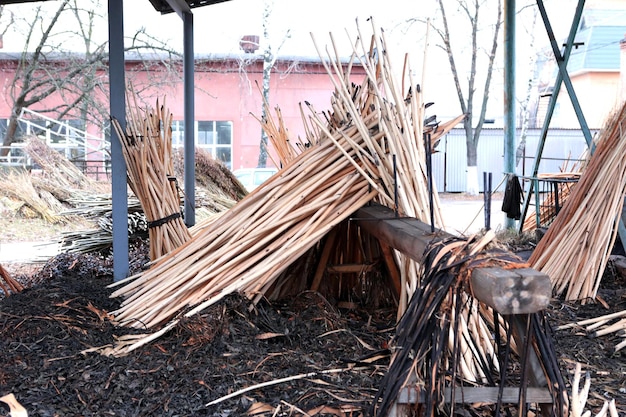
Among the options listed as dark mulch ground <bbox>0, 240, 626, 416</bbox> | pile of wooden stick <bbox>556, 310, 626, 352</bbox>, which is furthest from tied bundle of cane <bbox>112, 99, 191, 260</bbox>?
pile of wooden stick <bbox>556, 310, 626, 352</bbox>

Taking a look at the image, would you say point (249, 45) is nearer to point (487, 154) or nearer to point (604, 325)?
point (487, 154)

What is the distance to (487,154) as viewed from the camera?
21.3m

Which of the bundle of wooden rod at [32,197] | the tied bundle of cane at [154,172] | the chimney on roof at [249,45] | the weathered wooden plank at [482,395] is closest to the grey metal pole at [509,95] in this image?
the tied bundle of cane at [154,172]

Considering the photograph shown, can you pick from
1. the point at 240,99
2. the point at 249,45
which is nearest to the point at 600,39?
the point at 249,45

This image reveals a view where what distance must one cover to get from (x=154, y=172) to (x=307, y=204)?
1.47m

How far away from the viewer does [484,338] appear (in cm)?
270

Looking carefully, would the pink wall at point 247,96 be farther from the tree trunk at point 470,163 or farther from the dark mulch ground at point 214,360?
the dark mulch ground at point 214,360

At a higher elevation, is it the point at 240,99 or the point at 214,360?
the point at 240,99

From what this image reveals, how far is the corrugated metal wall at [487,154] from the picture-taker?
2047 centimetres

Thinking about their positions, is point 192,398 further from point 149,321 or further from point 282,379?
point 149,321

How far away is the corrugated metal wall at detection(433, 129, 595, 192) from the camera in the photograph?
20.5m

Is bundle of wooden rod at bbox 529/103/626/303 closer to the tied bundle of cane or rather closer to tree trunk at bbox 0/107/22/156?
the tied bundle of cane

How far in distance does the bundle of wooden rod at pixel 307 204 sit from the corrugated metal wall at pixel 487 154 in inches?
658

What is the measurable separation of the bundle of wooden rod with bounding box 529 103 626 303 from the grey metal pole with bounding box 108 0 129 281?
287cm
